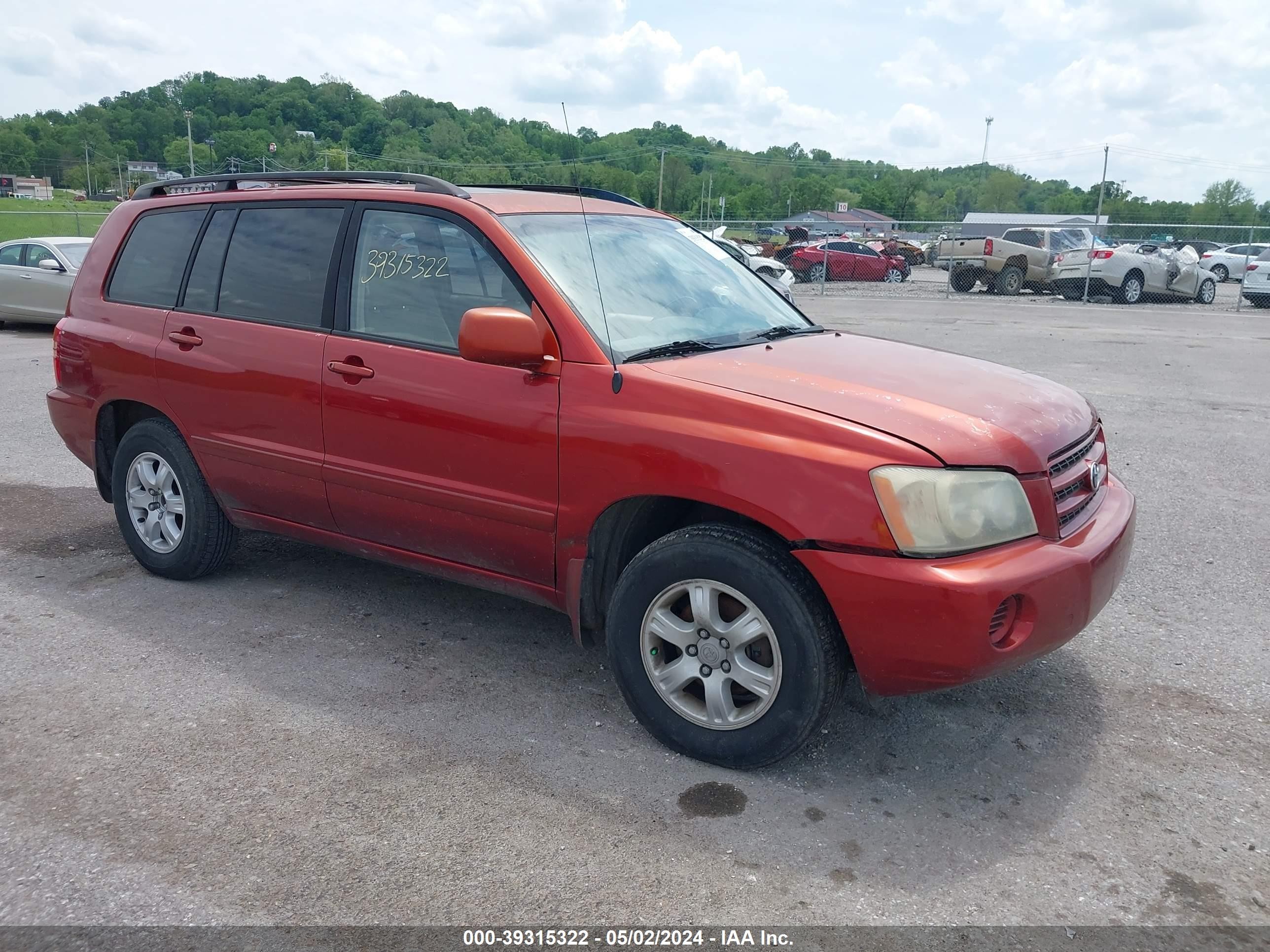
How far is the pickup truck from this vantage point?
24156 mm

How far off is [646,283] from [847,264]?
30.6 meters

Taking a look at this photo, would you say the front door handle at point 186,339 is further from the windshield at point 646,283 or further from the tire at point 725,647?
the tire at point 725,647

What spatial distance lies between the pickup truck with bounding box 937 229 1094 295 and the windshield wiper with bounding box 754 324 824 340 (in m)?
21.8

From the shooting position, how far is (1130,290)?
22.7m

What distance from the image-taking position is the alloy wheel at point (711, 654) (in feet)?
10.5

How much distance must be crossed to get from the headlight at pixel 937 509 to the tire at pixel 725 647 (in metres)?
0.35

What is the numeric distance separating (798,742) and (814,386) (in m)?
1.10

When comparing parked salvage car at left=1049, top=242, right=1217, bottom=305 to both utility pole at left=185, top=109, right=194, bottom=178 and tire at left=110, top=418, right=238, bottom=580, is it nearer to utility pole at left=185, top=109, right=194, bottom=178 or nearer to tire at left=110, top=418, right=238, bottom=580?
tire at left=110, top=418, right=238, bottom=580

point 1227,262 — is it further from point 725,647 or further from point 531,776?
point 531,776

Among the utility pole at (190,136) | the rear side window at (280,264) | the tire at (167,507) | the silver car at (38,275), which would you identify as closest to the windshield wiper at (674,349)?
the rear side window at (280,264)

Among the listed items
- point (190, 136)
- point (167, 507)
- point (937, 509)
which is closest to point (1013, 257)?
point (167, 507)

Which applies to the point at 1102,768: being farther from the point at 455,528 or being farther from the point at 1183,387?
the point at 1183,387

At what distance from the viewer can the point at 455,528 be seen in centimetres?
386

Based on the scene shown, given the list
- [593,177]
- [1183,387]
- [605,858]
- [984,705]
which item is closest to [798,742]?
[605,858]
